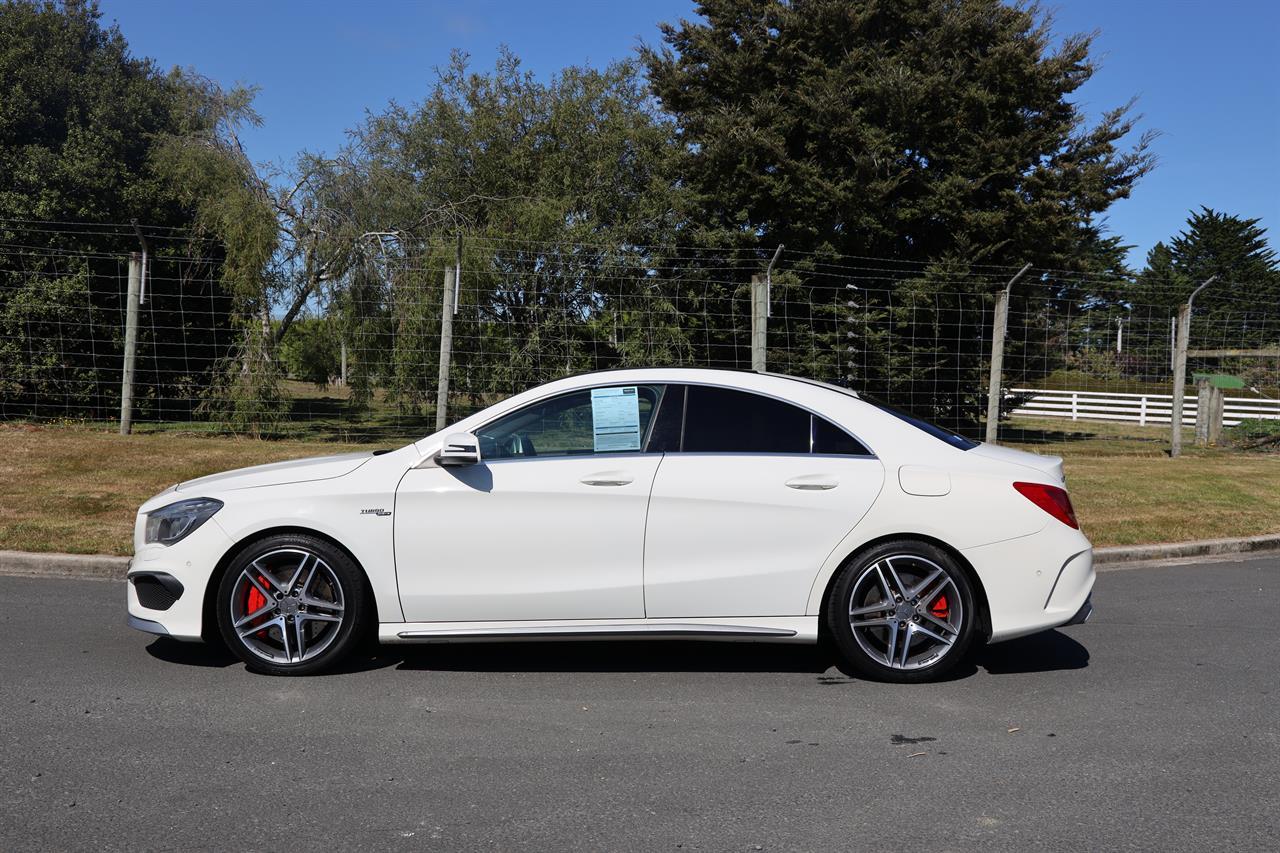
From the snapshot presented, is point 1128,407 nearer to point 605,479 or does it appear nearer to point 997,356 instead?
point 997,356

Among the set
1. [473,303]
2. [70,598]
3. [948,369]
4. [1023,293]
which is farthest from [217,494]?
[1023,293]

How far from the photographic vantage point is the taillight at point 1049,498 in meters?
5.02

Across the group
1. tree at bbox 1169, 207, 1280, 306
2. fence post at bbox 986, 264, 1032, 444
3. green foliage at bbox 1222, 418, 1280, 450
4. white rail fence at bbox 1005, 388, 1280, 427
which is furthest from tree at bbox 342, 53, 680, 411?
tree at bbox 1169, 207, 1280, 306

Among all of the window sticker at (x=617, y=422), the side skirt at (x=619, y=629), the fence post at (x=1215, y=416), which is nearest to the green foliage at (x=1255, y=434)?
the fence post at (x=1215, y=416)

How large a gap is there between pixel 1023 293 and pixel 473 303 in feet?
38.6

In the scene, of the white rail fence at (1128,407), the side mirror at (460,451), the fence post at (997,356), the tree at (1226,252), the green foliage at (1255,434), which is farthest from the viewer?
the tree at (1226,252)

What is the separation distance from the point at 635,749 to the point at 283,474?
233cm

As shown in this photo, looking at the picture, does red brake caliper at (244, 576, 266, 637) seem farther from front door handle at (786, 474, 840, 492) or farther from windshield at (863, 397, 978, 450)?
windshield at (863, 397, 978, 450)

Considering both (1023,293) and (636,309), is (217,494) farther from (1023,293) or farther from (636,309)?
(1023,293)

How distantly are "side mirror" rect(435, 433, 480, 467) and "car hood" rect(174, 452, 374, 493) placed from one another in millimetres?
530

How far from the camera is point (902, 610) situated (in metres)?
4.96

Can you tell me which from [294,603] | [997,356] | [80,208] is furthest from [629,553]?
[80,208]

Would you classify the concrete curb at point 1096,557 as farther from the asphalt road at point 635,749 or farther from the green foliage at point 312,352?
the green foliage at point 312,352

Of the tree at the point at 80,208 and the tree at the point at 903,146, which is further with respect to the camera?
the tree at the point at 903,146
